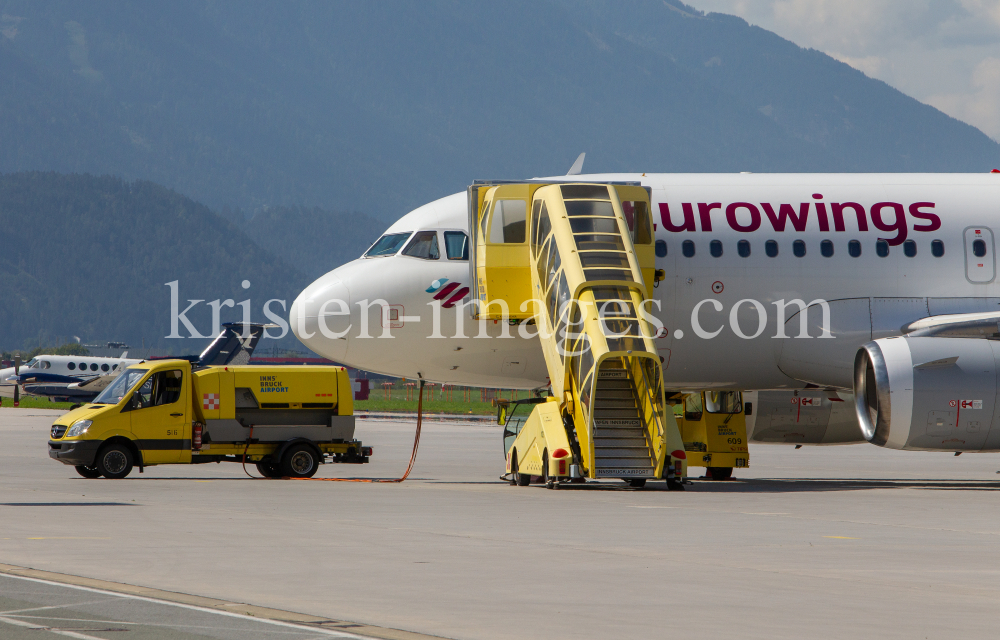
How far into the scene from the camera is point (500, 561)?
37.2 feet

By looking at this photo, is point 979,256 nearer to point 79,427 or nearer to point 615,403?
point 615,403

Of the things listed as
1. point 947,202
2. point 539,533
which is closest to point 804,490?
point 947,202

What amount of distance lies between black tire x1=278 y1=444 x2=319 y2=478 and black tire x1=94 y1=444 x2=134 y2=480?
305cm

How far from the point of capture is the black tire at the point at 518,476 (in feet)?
70.0

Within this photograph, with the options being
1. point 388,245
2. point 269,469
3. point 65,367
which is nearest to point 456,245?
point 388,245

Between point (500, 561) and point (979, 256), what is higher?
point (979, 256)

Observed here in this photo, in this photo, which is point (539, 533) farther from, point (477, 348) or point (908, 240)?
point (908, 240)

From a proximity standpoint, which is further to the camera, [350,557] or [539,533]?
[539,533]

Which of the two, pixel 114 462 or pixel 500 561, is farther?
pixel 114 462

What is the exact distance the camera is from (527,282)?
21.5 meters

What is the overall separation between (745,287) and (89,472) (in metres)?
13.4

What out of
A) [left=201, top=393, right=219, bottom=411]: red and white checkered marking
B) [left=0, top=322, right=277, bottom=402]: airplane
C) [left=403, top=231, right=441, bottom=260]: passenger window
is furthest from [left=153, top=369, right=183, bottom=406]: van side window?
[left=0, top=322, right=277, bottom=402]: airplane

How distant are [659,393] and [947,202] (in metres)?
7.69

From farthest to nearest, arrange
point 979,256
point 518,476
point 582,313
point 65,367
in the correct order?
point 65,367 → point 979,256 → point 518,476 → point 582,313
